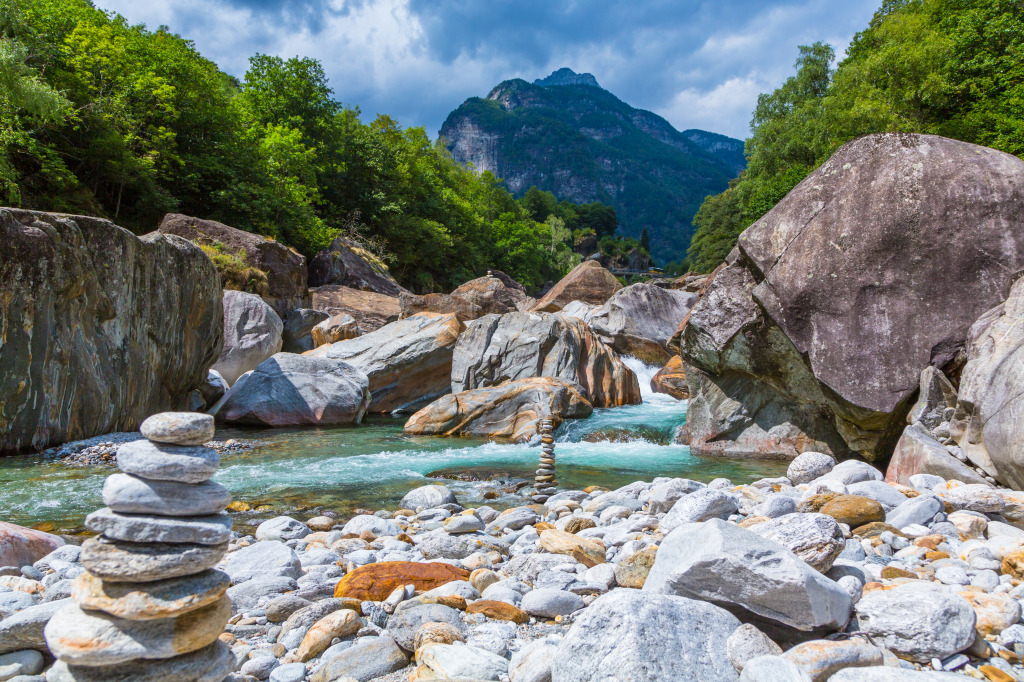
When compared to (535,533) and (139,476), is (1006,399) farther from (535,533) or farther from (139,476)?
(139,476)

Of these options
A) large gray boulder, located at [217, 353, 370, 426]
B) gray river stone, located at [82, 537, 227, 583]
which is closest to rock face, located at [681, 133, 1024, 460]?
gray river stone, located at [82, 537, 227, 583]

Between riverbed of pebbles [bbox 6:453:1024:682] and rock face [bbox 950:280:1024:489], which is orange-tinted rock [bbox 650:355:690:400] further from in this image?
riverbed of pebbles [bbox 6:453:1024:682]

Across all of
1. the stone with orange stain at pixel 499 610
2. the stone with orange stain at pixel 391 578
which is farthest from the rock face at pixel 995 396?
the stone with orange stain at pixel 391 578

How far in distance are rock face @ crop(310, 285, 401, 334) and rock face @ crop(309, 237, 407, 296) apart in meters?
1.95

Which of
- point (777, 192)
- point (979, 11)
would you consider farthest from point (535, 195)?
point (979, 11)

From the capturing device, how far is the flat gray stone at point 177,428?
247 cm

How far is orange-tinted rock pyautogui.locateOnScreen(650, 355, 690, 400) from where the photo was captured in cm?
1803

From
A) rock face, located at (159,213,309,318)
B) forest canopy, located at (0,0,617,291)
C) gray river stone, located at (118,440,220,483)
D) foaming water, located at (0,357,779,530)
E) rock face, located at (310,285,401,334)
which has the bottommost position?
foaming water, located at (0,357,779,530)

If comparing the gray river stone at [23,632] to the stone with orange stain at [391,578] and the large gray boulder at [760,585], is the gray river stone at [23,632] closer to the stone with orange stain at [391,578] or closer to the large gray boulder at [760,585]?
the stone with orange stain at [391,578]

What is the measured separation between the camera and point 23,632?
2.83 meters

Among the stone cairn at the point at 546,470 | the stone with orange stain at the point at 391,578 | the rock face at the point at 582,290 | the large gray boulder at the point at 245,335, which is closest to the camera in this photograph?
the stone with orange stain at the point at 391,578

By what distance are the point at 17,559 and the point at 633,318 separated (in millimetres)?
18932

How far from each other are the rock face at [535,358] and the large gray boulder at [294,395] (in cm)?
301

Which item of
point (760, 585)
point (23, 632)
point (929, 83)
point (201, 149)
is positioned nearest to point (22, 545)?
point (23, 632)
